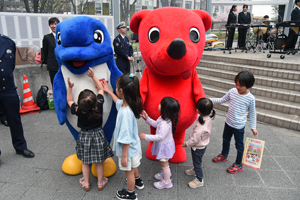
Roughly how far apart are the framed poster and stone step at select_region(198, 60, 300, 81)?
11.9 ft

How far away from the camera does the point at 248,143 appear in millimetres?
3090

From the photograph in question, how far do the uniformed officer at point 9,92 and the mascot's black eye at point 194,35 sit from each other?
269cm

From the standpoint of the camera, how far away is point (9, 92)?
337cm

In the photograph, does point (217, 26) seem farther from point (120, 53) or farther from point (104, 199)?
point (104, 199)

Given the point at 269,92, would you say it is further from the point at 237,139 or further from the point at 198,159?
the point at 198,159

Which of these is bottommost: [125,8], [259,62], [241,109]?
[241,109]

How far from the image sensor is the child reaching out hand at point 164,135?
2.49 metres

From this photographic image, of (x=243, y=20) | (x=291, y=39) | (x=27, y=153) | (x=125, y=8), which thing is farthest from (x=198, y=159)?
(x=243, y=20)

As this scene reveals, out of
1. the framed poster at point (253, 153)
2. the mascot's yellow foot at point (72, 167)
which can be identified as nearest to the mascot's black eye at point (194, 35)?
the framed poster at point (253, 153)

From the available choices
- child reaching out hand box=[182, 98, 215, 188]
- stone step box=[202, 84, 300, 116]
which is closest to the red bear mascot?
child reaching out hand box=[182, 98, 215, 188]

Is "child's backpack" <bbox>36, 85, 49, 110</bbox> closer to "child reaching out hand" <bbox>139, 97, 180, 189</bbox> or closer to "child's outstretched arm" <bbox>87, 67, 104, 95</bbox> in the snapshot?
"child's outstretched arm" <bbox>87, 67, 104, 95</bbox>

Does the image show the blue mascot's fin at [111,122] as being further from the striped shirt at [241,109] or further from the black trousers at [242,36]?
the black trousers at [242,36]

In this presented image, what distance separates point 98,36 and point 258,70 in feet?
16.5

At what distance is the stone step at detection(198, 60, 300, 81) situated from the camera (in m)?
5.73
